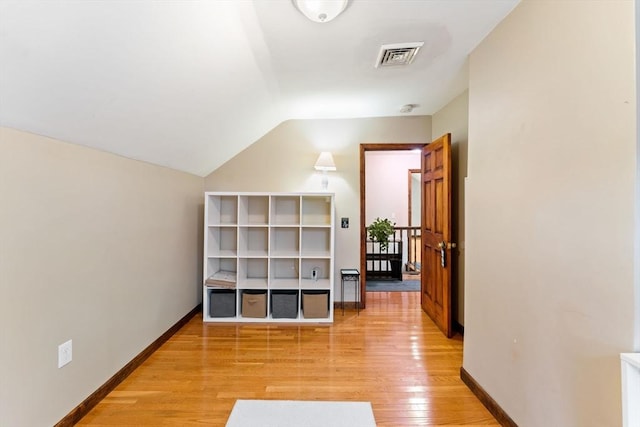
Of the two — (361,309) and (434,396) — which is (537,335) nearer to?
(434,396)

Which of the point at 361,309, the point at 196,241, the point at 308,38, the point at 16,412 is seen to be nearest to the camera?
the point at 16,412

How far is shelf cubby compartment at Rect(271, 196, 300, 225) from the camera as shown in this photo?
3.56m

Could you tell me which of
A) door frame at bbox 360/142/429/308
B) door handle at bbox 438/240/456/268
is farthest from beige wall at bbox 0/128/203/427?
door handle at bbox 438/240/456/268

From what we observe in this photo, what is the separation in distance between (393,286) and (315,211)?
2.01m

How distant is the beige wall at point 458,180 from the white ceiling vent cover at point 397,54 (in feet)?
3.31

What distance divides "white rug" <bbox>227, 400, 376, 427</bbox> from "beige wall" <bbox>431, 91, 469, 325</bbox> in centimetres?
163

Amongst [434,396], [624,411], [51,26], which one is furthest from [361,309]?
[51,26]

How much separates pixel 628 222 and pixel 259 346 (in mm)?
2558

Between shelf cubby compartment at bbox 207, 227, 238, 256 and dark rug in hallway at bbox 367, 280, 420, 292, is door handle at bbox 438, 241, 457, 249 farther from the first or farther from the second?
shelf cubby compartment at bbox 207, 227, 238, 256

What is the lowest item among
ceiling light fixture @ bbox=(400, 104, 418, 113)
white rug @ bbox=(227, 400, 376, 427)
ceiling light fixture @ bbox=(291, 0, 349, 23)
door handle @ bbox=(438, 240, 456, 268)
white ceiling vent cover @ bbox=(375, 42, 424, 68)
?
white rug @ bbox=(227, 400, 376, 427)

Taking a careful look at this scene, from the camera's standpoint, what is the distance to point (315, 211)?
3619 millimetres

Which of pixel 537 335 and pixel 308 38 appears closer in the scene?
pixel 537 335

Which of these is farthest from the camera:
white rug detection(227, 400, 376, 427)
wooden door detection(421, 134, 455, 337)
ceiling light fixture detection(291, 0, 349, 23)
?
wooden door detection(421, 134, 455, 337)

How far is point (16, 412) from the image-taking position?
1340 mm
